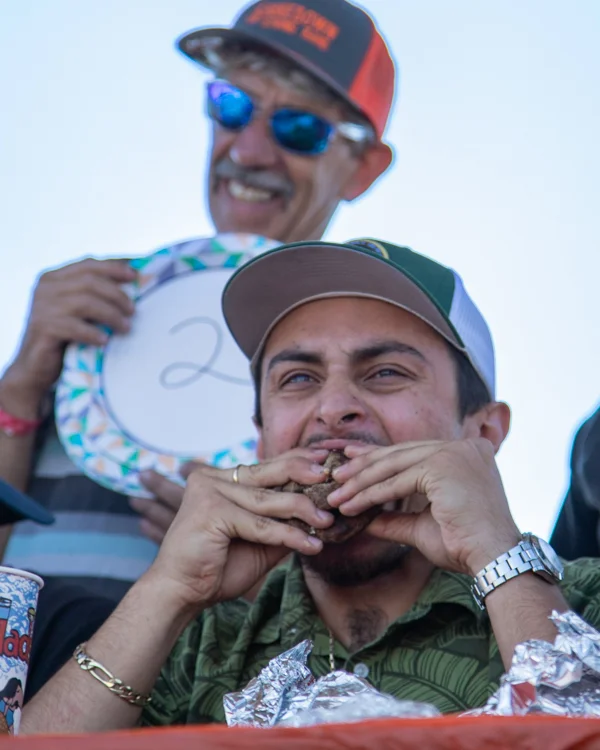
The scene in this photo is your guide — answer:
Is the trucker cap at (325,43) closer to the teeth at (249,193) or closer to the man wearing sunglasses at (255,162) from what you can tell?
the man wearing sunglasses at (255,162)

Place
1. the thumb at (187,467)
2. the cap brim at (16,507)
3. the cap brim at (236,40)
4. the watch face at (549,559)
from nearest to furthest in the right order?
the cap brim at (16,507), the watch face at (549,559), the thumb at (187,467), the cap brim at (236,40)

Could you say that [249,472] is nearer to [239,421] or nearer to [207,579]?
[207,579]

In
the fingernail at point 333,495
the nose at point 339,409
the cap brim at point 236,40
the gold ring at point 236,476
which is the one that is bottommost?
the gold ring at point 236,476

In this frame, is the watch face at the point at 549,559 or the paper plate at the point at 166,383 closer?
the watch face at the point at 549,559

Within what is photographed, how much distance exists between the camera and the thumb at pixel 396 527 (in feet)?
6.98

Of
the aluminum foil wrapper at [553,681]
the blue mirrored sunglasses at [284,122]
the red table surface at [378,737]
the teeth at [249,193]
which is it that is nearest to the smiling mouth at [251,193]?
the teeth at [249,193]

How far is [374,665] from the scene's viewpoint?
2.24 metres

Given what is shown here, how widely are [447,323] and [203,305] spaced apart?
0.82m

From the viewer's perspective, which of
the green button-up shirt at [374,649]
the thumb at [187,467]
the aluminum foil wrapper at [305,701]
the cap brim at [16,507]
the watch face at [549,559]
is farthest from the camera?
the thumb at [187,467]

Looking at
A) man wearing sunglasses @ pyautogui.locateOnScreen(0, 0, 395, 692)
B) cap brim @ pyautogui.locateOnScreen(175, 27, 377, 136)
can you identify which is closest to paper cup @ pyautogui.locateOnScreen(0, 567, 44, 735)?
man wearing sunglasses @ pyautogui.locateOnScreen(0, 0, 395, 692)

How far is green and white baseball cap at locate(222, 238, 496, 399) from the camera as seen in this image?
2.46 metres

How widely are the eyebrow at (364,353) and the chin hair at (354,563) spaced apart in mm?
397

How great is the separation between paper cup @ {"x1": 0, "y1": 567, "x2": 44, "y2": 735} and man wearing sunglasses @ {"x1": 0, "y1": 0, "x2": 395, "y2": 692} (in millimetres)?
1487

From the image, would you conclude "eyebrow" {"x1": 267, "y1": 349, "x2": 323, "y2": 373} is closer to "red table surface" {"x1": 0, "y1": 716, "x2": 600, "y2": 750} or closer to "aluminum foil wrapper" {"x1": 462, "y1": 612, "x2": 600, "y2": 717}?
"aluminum foil wrapper" {"x1": 462, "y1": 612, "x2": 600, "y2": 717}
